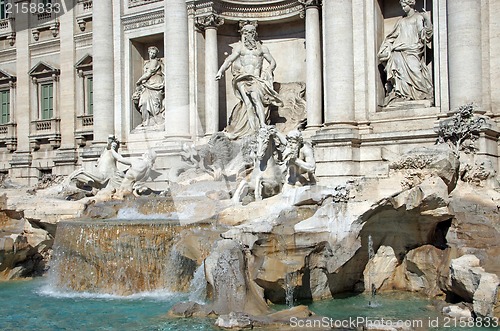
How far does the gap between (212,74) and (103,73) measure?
3974 millimetres

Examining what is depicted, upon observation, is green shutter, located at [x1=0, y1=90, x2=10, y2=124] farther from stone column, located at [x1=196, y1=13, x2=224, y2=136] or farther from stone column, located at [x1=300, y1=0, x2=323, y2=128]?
stone column, located at [x1=300, y1=0, x2=323, y2=128]

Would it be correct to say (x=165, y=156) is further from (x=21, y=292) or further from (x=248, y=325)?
(x=248, y=325)

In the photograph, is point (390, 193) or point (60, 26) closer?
point (390, 193)

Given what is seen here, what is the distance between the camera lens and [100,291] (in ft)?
41.9

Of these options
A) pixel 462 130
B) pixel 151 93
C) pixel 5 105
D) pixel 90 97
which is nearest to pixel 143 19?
pixel 151 93

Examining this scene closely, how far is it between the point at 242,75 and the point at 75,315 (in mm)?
9444

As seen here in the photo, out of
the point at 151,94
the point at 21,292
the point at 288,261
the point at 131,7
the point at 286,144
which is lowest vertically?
the point at 21,292

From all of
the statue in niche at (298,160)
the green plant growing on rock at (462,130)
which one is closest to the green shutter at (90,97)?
the statue in niche at (298,160)

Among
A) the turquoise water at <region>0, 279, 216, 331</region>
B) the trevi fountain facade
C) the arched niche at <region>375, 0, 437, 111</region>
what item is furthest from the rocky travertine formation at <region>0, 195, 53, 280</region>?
the arched niche at <region>375, 0, 437, 111</region>

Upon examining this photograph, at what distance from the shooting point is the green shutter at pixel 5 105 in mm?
24938

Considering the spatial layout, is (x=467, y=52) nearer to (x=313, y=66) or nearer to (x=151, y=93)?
(x=313, y=66)

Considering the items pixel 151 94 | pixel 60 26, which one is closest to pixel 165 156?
pixel 151 94

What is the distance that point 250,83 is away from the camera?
18250 mm

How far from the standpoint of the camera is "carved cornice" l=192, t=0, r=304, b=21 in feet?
61.5
